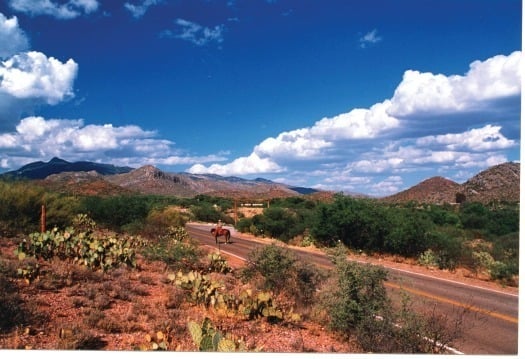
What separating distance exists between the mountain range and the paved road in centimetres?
1006

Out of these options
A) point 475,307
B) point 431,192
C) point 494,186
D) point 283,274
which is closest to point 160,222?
point 283,274

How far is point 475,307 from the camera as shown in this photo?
941 cm

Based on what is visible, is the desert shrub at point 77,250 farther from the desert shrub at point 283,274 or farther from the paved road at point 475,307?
the paved road at point 475,307

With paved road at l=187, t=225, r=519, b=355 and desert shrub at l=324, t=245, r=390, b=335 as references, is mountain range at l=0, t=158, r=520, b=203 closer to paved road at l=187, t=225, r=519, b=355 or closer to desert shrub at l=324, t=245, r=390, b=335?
paved road at l=187, t=225, r=519, b=355

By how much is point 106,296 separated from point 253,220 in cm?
2255

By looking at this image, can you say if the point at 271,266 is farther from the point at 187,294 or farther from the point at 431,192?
the point at 431,192

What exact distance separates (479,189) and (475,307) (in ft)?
113

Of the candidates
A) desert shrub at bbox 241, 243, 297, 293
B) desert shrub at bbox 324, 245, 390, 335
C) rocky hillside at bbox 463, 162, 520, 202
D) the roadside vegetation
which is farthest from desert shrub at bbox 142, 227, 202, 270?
rocky hillside at bbox 463, 162, 520, 202

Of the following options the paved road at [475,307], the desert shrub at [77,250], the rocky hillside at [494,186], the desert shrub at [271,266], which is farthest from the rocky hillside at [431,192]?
the desert shrub at [77,250]

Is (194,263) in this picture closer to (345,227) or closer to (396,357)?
(396,357)

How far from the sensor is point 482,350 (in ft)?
21.7

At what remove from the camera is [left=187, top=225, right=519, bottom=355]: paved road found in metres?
6.83

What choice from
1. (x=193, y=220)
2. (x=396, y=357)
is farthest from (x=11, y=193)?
(x=193, y=220)

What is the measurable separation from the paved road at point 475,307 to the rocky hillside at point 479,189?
10.7 metres
